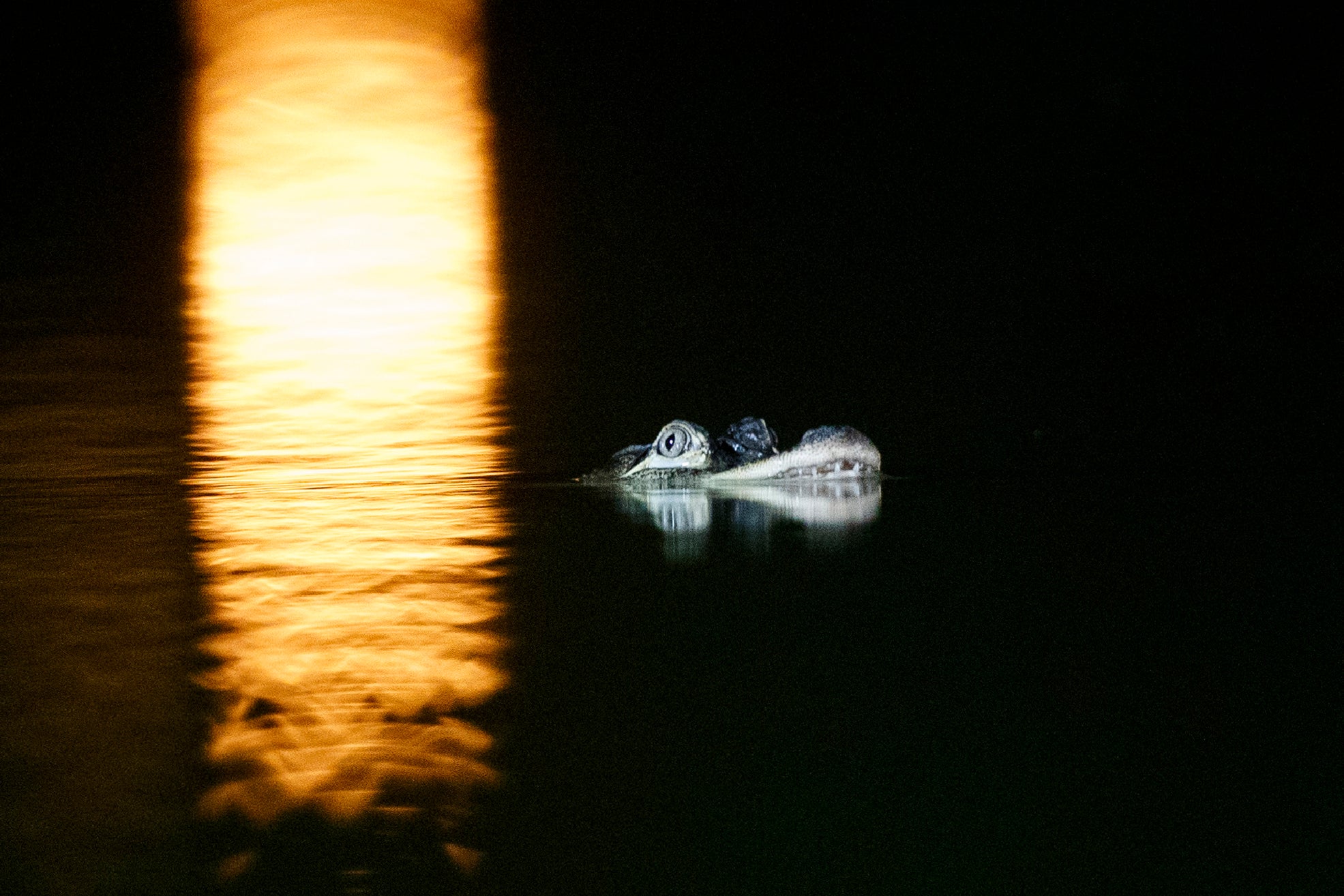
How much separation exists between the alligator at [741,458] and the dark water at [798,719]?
2.43 feet

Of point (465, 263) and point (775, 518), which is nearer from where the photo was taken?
point (775, 518)

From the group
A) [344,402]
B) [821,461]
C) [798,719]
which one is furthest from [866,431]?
[798,719]

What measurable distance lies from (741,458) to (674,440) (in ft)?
0.79

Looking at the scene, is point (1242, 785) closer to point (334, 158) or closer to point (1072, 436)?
point (1072, 436)

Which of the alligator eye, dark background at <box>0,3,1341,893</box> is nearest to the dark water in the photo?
dark background at <box>0,3,1341,893</box>

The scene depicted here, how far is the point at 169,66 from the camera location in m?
11.0

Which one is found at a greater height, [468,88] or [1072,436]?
[468,88]

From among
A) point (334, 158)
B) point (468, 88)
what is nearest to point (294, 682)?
point (334, 158)

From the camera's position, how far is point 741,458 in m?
3.89

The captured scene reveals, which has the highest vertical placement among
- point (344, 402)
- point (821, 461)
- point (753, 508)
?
point (344, 402)

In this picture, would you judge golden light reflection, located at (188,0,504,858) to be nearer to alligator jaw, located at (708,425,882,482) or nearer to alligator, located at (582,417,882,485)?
alligator, located at (582,417,882,485)

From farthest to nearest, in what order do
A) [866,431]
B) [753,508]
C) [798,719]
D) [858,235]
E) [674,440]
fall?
[858,235]
[866,431]
[674,440]
[753,508]
[798,719]

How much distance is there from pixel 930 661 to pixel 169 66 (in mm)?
10874

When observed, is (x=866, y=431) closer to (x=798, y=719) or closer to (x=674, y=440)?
(x=674, y=440)
